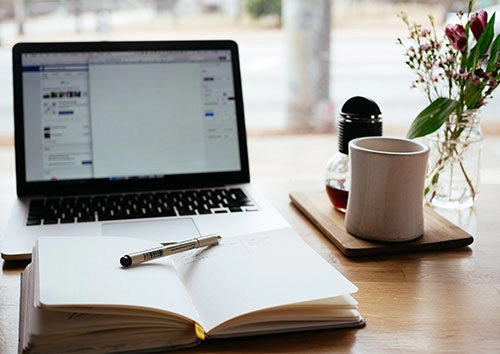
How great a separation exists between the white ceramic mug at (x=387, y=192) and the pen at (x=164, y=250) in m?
0.23

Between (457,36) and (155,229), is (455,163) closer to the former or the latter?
(457,36)

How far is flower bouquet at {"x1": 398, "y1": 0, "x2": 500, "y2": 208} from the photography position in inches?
42.3

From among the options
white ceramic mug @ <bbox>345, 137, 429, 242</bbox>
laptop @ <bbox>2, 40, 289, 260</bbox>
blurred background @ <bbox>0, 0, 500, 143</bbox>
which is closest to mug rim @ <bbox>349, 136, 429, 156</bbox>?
white ceramic mug @ <bbox>345, 137, 429, 242</bbox>

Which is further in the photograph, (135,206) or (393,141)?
(135,206)

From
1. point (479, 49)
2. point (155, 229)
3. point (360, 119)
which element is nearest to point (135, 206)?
point (155, 229)

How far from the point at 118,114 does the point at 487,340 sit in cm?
80

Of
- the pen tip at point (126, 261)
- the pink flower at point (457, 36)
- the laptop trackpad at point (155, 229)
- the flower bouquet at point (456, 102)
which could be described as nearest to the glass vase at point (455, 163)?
the flower bouquet at point (456, 102)

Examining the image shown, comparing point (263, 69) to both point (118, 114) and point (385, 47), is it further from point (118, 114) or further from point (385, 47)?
point (118, 114)

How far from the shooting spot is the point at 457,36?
1.05 metres

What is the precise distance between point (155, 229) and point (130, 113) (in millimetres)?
296

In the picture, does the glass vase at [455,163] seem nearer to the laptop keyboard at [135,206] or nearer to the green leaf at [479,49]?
the green leaf at [479,49]

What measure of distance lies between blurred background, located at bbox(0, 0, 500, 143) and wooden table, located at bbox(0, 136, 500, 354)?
3107 mm

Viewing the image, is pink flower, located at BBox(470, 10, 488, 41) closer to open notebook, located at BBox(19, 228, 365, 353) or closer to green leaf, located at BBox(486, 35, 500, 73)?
green leaf, located at BBox(486, 35, 500, 73)

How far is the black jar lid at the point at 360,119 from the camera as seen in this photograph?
3.59ft
